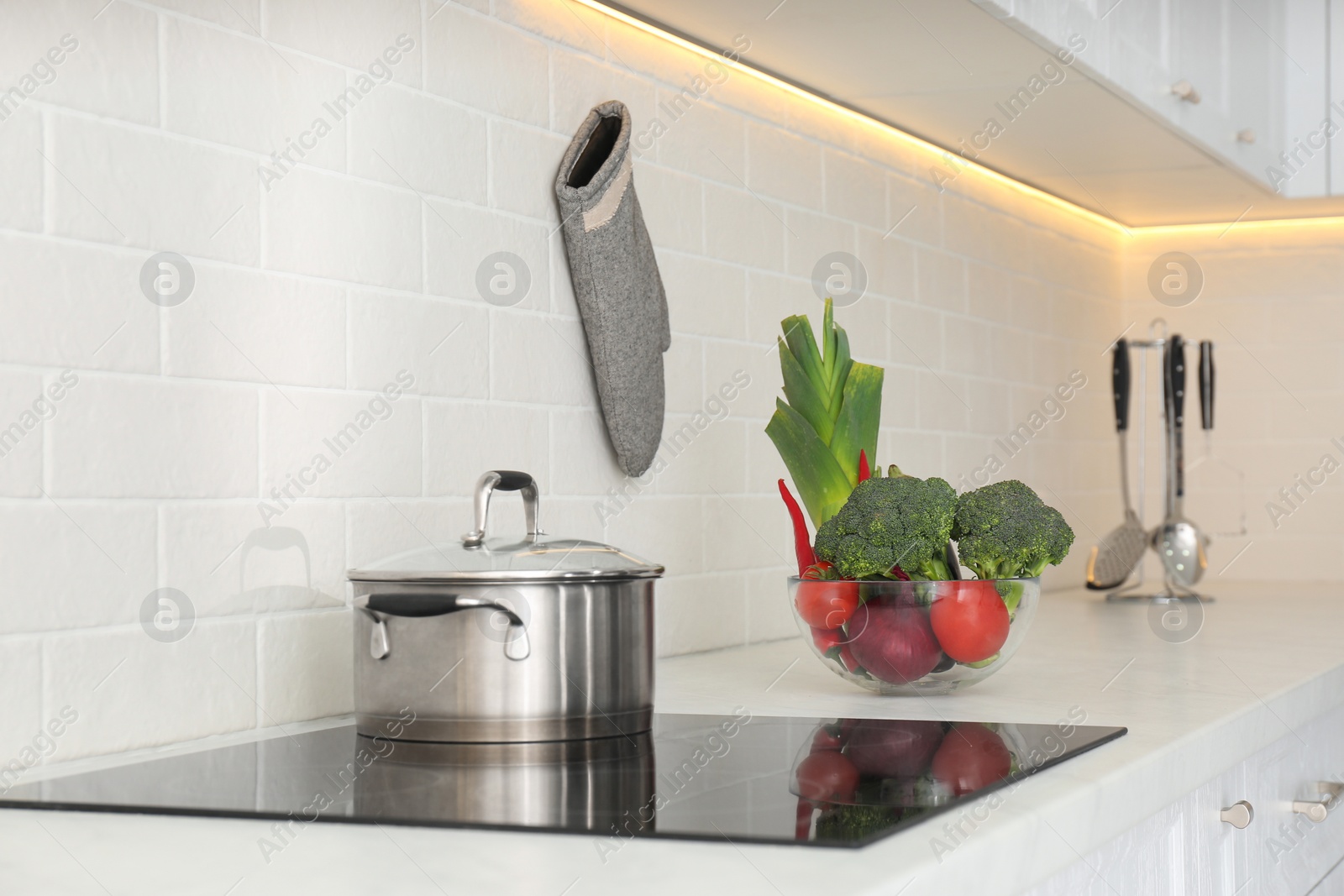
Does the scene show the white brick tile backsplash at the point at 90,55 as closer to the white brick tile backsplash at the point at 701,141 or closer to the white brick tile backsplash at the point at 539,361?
the white brick tile backsplash at the point at 539,361

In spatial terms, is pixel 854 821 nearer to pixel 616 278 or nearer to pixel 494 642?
pixel 494 642

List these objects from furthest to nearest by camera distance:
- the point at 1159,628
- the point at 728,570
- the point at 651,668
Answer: the point at 1159,628, the point at 728,570, the point at 651,668

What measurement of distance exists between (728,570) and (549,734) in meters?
0.73

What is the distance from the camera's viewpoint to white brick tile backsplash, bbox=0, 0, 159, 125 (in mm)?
875

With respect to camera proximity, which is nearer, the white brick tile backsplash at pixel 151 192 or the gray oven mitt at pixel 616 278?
the white brick tile backsplash at pixel 151 192

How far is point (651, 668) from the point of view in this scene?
1.00 meters

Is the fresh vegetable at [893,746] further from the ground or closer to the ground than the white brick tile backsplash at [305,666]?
closer to the ground

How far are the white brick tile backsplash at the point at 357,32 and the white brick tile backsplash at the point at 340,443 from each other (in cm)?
27

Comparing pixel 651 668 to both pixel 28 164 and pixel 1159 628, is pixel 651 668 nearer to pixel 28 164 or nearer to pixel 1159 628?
pixel 28 164

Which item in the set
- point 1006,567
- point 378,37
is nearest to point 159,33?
point 378,37

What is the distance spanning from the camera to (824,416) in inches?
51.6

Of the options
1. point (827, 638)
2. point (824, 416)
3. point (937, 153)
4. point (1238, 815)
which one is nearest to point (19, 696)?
point (827, 638)

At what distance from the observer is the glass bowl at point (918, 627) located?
1.12 m

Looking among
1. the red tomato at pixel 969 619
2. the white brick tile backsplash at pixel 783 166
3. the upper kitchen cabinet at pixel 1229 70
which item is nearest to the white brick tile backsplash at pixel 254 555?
the red tomato at pixel 969 619
